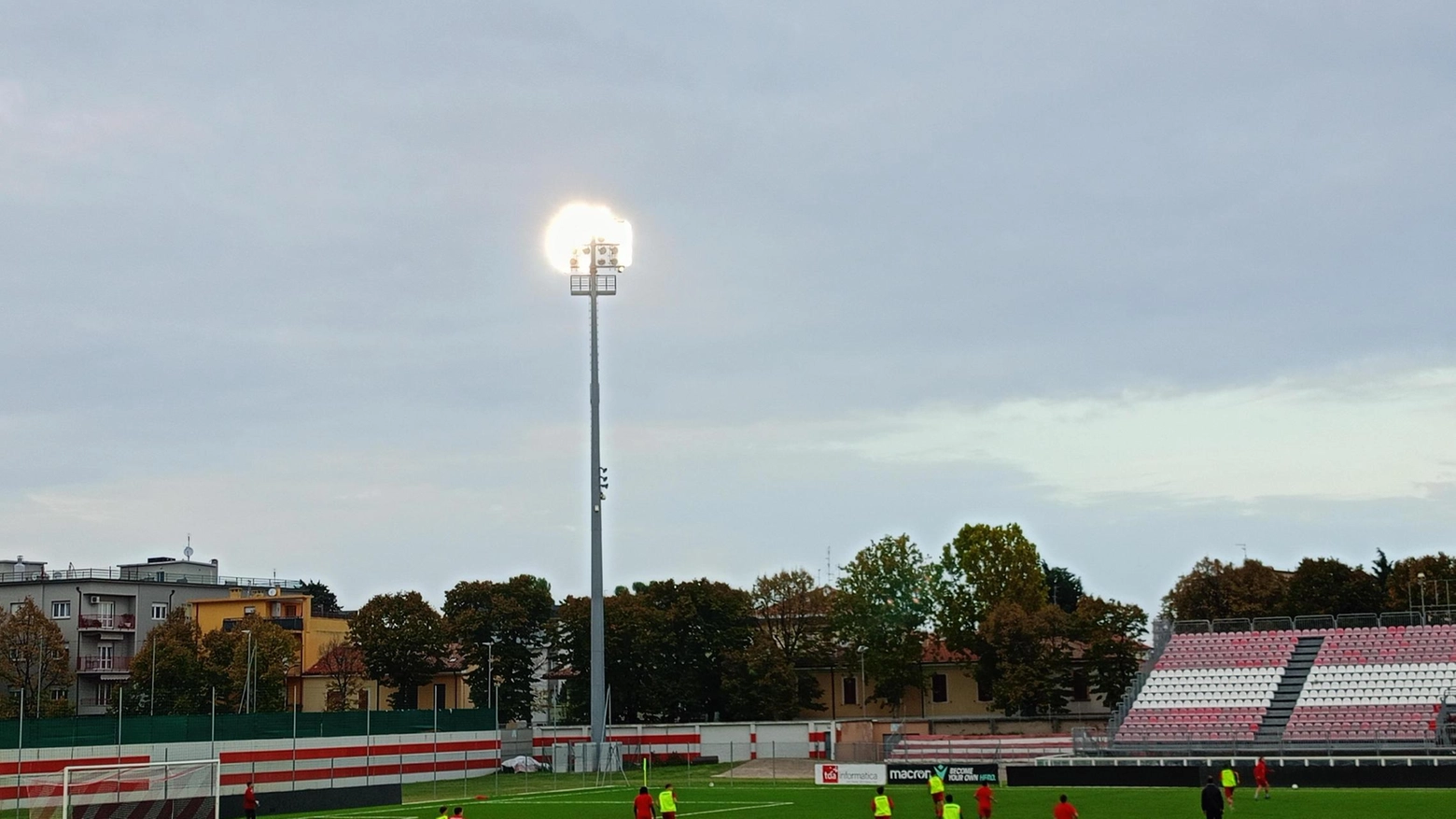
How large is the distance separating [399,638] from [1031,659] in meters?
39.9

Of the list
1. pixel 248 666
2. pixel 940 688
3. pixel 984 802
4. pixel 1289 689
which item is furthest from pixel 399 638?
pixel 984 802

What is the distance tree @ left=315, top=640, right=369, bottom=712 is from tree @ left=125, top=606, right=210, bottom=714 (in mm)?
9868

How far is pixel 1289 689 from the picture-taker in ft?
239

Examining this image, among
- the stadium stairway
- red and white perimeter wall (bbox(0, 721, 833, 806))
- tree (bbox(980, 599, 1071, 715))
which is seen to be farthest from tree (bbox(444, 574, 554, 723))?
the stadium stairway

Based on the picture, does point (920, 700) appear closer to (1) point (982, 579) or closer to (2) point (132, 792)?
(1) point (982, 579)

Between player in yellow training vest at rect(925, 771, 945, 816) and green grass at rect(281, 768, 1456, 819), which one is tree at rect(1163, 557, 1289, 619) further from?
player in yellow training vest at rect(925, 771, 945, 816)

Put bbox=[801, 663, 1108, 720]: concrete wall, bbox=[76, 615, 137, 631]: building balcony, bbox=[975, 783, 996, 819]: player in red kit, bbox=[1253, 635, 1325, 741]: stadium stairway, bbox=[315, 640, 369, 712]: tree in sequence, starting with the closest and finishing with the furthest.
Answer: bbox=[975, 783, 996, 819]: player in red kit
bbox=[1253, 635, 1325, 741]: stadium stairway
bbox=[801, 663, 1108, 720]: concrete wall
bbox=[315, 640, 369, 712]: tree
bbox=[76, 615, 137, 631]: building balcony

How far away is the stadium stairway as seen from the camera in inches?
2753

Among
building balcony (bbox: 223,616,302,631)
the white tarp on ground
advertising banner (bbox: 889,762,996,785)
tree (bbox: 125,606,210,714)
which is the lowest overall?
the white tarp on ground

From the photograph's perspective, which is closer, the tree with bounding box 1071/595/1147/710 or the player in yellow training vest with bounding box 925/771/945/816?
the player in yellow training vest with bounding box 925/771/945/816

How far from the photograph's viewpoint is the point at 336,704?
105812mm

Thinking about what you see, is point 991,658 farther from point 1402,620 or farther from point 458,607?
point 458,607

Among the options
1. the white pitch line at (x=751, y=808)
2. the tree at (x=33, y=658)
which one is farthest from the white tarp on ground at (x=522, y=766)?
the tree at (x=33, y=658)

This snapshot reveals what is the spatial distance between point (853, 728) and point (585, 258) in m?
32.7
